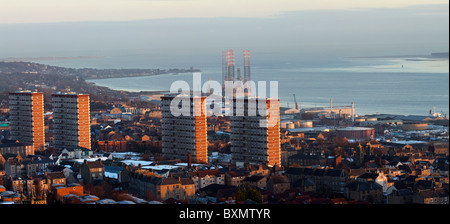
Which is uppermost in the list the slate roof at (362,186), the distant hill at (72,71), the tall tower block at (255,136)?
the distant hill at (72,71)

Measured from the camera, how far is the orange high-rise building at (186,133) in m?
18.8

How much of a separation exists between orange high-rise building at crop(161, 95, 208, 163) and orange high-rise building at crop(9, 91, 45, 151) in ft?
11.6

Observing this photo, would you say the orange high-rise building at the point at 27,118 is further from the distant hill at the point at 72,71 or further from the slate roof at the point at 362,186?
the distant hill at the point at 72,71

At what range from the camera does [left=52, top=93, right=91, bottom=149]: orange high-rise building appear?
68.5 feet

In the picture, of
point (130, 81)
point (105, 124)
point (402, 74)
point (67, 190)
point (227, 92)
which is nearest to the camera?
point (67, 190)

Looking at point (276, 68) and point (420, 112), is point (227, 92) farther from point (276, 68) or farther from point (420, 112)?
point (276, 68)

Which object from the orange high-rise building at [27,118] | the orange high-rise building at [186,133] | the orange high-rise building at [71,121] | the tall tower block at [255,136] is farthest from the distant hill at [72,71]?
the tall tower block at [255,136]

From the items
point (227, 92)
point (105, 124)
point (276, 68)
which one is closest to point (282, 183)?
point (105, 124)

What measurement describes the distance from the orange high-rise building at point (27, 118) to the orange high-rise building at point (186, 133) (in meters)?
3.53

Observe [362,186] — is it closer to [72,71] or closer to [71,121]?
[71,121]

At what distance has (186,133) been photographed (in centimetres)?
1911

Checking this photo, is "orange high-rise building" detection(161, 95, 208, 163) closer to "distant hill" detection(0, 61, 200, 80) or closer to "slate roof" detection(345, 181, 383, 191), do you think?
"slate roof" detection(345, 181, 383, 191)
